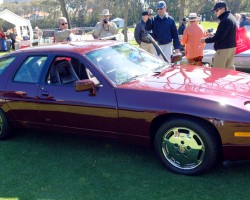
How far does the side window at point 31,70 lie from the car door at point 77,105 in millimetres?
175

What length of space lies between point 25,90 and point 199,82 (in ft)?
7.30

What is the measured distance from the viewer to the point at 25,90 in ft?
14.1

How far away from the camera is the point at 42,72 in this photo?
4250mm

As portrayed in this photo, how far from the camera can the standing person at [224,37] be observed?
5.75 meters

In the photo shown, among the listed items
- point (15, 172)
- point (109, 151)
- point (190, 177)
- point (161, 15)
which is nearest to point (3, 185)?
point (15, 172)

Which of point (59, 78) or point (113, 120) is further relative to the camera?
point (59, 78)

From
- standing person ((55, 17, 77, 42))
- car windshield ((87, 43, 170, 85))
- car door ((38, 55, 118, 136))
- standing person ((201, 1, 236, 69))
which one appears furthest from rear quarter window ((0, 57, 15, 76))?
standing person ((201, 1, 236, 69))

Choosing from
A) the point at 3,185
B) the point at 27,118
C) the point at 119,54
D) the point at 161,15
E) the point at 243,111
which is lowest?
the point at 3,185

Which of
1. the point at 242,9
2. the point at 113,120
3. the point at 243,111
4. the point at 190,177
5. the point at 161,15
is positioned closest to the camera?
the point at 243,111

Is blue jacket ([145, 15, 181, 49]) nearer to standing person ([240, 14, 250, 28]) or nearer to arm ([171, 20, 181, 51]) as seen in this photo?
arm ([171, 20, 181, 51])

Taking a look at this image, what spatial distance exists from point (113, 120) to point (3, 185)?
1.39 m

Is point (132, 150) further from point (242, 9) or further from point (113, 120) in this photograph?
point (242, 9)

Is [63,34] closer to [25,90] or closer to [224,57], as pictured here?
[25,90]

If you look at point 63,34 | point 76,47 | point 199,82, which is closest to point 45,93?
point 76,47
